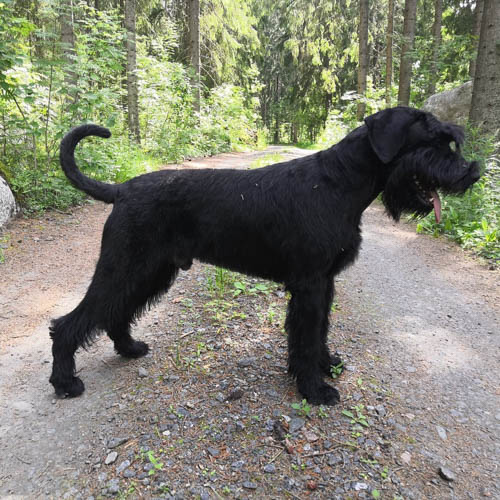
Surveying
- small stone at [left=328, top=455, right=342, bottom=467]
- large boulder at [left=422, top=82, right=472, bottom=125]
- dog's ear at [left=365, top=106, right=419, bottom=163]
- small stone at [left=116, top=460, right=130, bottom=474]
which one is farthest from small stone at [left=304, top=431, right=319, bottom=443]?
large boulder at [left=422, top=82, right=472, bottom=125]

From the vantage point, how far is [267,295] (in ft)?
13.5

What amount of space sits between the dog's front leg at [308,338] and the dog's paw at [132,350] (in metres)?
1.28

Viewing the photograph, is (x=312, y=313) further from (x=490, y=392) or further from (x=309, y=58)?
(x=309, y=58)

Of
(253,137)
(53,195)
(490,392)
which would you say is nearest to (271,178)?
(490,392)

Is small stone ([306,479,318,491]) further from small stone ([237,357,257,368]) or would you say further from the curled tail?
the curled tail

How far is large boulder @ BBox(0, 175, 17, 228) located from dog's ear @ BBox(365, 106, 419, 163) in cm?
543

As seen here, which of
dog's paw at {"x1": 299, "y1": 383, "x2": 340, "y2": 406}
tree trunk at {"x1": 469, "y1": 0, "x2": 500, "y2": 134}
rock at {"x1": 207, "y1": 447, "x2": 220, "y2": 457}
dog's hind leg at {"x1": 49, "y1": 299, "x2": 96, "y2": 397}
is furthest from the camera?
tree trunk at {"x1": 469, "y1": 0, "x2": 500, "y2": 134}

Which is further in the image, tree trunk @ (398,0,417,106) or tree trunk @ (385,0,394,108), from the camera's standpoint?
tree trunk @ (385,0,394,108)

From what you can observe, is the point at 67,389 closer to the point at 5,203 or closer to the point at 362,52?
the point at 5,203

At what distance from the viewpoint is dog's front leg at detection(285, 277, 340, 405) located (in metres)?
Answer: 2.49

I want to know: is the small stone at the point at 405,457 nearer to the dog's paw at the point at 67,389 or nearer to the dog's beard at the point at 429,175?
the dog's beard at the point at 429,175

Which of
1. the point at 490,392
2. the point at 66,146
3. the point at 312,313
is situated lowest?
the point at 490,392

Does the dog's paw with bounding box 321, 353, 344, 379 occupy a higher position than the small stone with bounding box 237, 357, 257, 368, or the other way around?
the dog's paw with bounding box 321, 353, 344, 379

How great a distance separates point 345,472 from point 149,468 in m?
1.08
